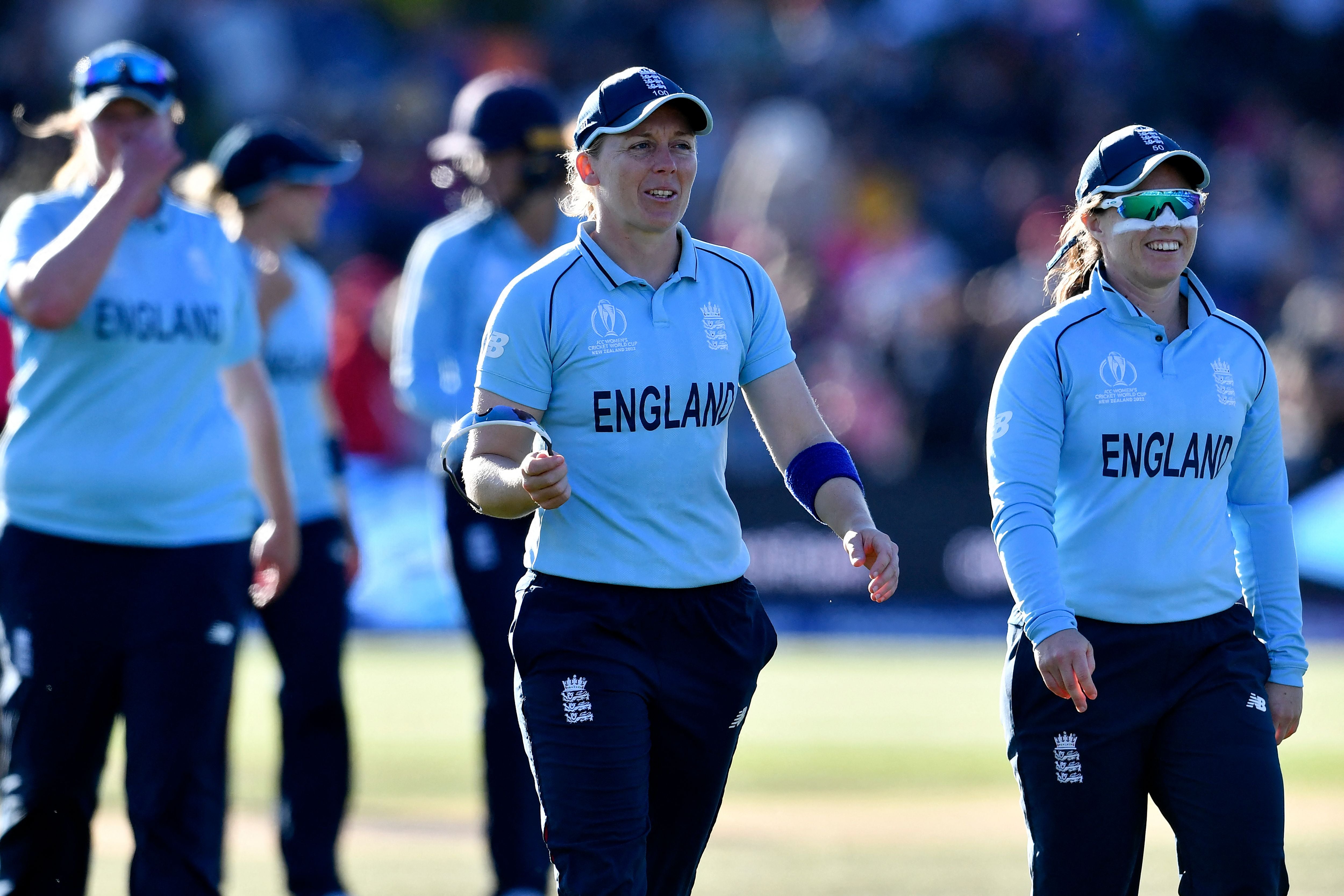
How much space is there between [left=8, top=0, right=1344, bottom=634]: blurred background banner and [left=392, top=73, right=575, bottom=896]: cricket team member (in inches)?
328

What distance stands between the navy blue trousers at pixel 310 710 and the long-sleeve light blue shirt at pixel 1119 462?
9.48 feet

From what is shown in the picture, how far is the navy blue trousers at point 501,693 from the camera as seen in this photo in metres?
6.43

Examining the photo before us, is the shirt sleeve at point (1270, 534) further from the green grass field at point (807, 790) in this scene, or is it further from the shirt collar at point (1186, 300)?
the green grass field at point (807, 790)

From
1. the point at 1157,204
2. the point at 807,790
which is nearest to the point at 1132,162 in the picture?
the point at 1157,204

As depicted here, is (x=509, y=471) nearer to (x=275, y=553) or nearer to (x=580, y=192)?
(x=580, y=192)

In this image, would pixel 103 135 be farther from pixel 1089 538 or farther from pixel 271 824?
pixel 271 824

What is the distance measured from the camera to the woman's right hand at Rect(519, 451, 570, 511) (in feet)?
13.1

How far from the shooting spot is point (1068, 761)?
4598mm

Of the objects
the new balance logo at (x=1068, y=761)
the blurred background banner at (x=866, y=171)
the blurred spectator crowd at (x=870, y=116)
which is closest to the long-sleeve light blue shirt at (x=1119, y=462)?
the new balance logo at (x=1068, y=761)

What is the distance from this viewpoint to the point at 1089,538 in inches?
183

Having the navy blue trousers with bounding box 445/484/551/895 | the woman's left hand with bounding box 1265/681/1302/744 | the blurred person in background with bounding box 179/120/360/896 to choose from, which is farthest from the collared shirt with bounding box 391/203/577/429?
the woman's left hand with bounding box 1265/681/1302/744

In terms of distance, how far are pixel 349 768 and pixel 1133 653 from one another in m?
3.19

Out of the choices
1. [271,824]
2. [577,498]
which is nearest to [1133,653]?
[577,498]

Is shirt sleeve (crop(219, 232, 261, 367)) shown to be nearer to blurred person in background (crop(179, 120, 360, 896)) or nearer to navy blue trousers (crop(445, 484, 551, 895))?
blurred person in background (crop(179, 120, 360, 896))
